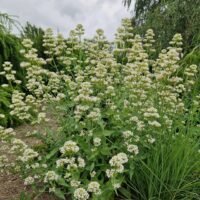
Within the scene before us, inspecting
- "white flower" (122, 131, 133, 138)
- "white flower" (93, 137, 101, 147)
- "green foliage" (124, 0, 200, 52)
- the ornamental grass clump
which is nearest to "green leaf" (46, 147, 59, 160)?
the ornamental grass clump

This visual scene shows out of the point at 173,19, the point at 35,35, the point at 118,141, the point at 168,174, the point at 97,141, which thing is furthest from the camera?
the point at 173,19

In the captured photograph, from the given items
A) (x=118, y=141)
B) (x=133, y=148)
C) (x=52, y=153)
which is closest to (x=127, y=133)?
(x=133, y=148)

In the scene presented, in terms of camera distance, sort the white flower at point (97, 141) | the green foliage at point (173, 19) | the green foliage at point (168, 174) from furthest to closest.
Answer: the green foliage at point (173, 19), the green foliage at point (168, 174), the white flower at point (97, 141)

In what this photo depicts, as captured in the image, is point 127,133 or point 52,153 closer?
point 127,133

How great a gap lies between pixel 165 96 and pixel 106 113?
544mm

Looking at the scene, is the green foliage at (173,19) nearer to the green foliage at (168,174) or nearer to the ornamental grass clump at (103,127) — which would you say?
the ornamental grass clump at (103,127)

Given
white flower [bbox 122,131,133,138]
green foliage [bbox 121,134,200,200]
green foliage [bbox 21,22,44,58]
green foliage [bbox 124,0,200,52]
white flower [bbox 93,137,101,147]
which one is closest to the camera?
white flower [bbox 93,137,101,147]

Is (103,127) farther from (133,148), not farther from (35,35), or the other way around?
(35,35)

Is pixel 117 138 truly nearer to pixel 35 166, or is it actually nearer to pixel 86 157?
pixel 86 157

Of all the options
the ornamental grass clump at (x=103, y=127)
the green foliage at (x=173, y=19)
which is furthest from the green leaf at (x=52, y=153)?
the green foliage at (x=173, y=19)

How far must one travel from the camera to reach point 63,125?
355 centimetres

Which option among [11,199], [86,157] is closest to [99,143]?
[86,157]

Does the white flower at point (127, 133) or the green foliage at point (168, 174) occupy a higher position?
the white flower at point (127, 133)

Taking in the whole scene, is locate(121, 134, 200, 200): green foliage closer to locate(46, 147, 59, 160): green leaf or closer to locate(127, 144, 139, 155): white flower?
locate(127, 144, 139, 155): white flower
